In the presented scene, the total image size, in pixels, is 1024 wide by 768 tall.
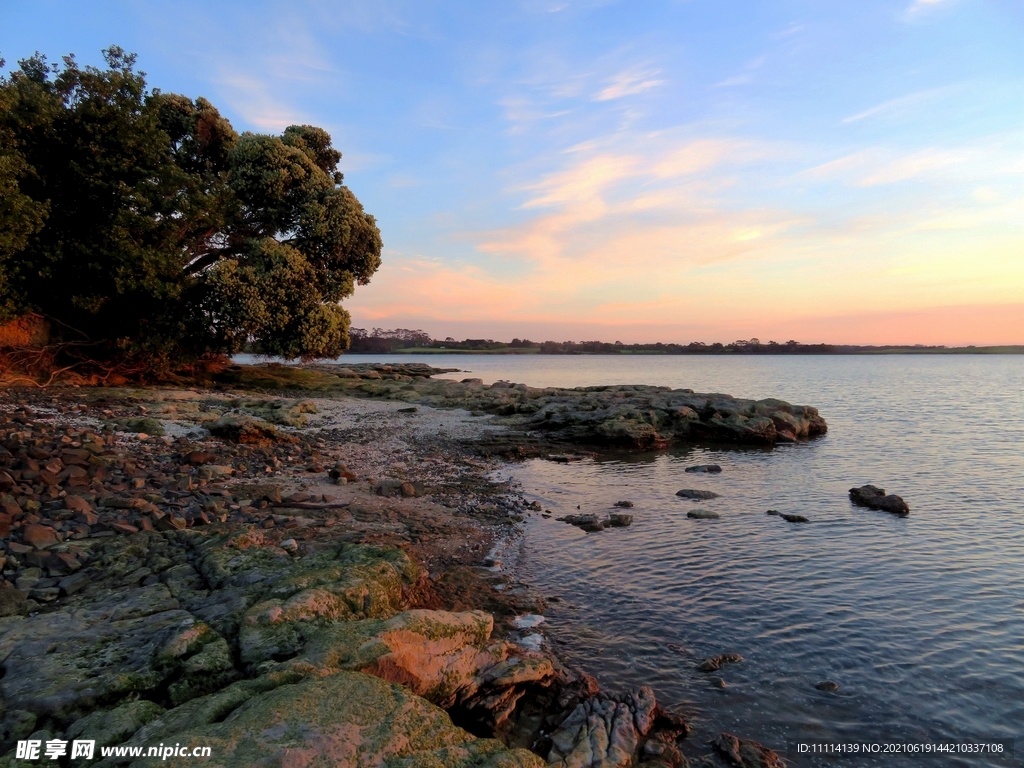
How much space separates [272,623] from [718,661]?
5.51 meters

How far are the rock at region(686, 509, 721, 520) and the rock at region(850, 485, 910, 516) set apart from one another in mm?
4838

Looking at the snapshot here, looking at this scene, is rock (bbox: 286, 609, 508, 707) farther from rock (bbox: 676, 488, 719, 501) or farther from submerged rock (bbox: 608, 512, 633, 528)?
rock (bbox: 676, 488, 719, 501)

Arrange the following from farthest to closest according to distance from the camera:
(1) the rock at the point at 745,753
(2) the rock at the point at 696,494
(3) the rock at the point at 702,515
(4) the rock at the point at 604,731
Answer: (2) the rock at the point at 696,494, (3) the rock at the point at 702,515, (1) the rock at the point at 745,753, (4) the rock at the point at 604,731

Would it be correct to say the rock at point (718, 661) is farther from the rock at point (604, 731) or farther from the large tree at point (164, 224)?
the large tree at point (164, 224)

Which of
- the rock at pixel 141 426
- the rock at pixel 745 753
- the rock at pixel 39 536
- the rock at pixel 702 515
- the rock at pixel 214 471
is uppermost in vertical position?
the rock at pixel 141 426

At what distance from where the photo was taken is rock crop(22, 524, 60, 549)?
7.87 m

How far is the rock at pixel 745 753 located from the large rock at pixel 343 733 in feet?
7.60

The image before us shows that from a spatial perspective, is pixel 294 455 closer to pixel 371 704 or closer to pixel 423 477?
pixel 423 477

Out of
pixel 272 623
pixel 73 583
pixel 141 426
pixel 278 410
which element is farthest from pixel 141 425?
pixel 272 623

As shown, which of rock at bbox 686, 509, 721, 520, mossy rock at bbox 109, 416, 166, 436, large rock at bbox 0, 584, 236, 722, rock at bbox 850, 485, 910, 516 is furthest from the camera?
mossy rock at bbox 109, 416, 166, 436

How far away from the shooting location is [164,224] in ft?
79.4

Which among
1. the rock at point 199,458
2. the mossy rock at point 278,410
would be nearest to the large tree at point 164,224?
the mossy rock at point 278,410

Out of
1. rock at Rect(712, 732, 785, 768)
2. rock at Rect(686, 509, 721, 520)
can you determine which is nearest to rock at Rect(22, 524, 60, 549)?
rock at Rect(712, 732, 785, 768)

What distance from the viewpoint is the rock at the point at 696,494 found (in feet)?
55.5
